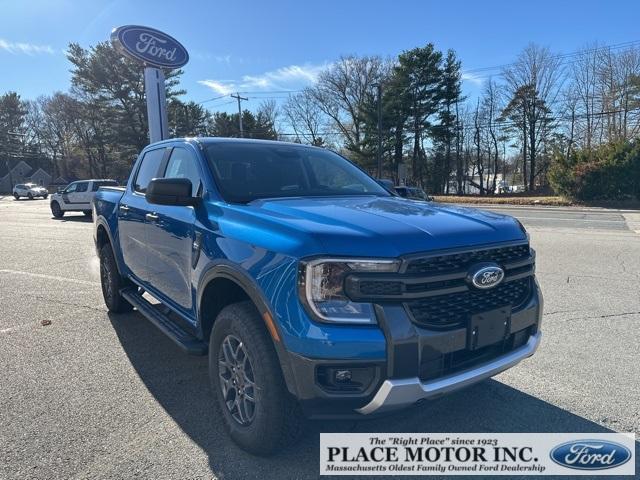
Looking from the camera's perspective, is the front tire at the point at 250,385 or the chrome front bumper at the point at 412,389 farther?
the front tire at the point at 250,385

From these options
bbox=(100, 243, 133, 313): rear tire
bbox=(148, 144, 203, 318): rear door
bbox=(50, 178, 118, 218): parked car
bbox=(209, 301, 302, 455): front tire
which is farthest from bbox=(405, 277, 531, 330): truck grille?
bbox=(50, 178, 118, 218): parked car

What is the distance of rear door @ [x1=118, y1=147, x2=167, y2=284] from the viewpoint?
4215 millimetres

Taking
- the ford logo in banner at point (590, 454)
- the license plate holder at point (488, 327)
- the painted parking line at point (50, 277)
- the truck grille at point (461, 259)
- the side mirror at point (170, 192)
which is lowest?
the ford logo in banner at point (590, 454)

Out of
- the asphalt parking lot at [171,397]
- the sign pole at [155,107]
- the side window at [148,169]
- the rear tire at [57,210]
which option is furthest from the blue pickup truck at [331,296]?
the rear tire at [57,210]

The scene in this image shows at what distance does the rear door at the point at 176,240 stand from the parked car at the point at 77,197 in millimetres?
17800

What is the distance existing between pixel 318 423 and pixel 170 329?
1.43 meters

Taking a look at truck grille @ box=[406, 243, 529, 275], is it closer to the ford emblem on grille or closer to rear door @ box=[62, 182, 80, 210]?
the ford emblem on grille

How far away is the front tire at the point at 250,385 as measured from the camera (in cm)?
240

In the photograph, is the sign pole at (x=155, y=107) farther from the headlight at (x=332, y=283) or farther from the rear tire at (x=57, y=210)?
the headlight at (x=332, y=283)

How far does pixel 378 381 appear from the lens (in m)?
2.17

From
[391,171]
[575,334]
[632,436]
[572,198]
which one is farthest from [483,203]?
[632,436]

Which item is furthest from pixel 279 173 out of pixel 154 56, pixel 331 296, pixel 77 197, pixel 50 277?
pixel 77 197

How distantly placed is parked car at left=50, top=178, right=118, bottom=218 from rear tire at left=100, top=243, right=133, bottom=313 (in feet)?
52.1

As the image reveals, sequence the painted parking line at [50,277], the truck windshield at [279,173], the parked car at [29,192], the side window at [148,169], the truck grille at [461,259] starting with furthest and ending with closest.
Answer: the parked car at [29,192], the painted parking line at [50,277], the side window at [148,169], the truck windshield at [279,173], the truck grille at [461,259]
